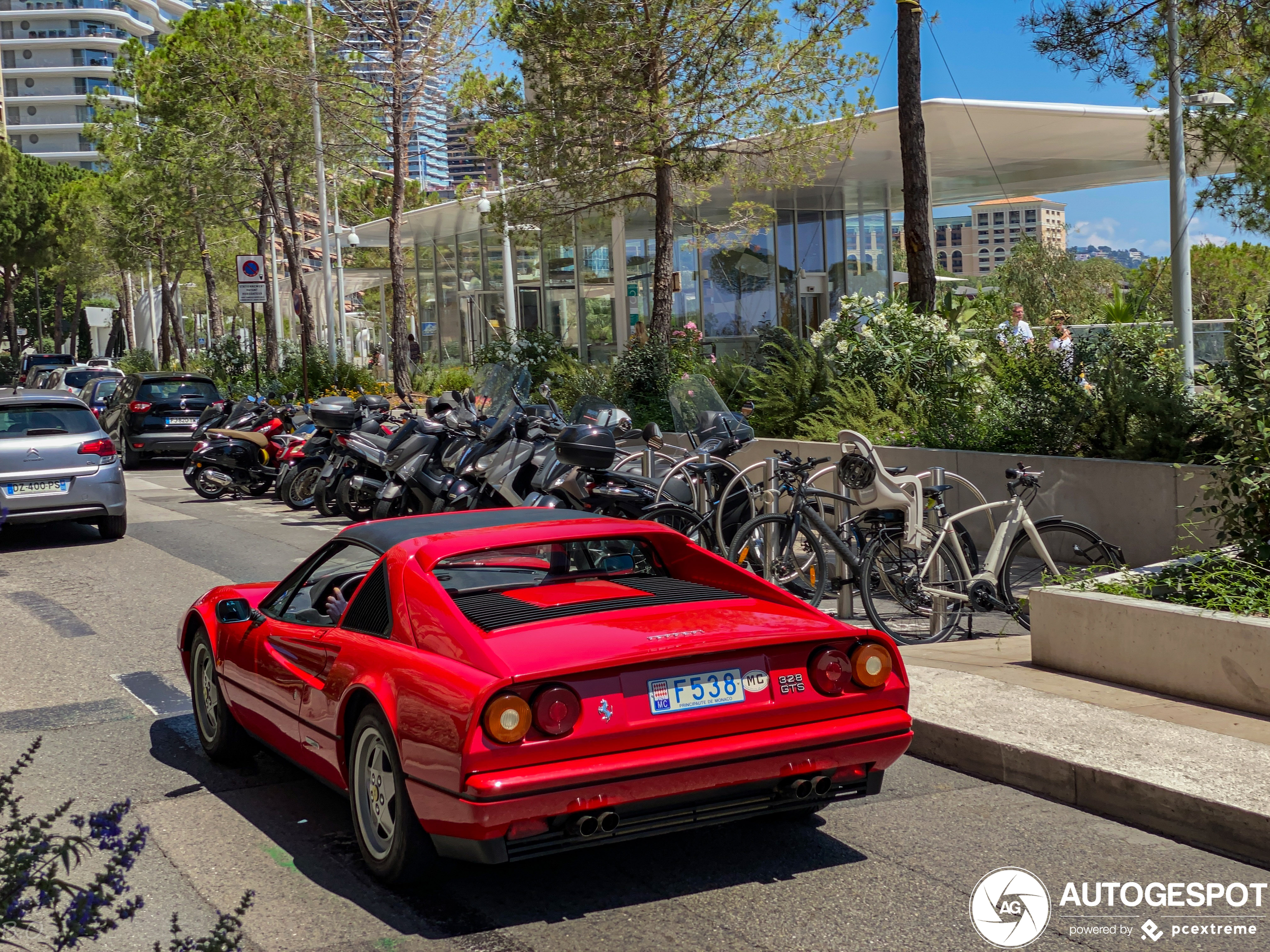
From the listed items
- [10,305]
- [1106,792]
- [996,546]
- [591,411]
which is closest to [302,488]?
[591,411]

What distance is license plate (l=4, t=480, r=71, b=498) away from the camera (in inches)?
540

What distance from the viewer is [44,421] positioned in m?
14.3

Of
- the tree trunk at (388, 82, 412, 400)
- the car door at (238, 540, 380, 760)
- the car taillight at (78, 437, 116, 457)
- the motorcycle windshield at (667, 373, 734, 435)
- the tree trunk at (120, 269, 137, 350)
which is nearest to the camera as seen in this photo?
the car door at (238, 540, 380, 760)

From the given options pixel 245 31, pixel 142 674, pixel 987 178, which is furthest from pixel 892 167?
pixel 142 674

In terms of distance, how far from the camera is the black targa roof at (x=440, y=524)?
17.3 feet

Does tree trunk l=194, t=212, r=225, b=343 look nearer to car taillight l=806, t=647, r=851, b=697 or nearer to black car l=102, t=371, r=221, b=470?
black car l=102, t=371, r=221, b=470

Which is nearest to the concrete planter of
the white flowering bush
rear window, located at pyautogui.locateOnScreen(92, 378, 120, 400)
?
the white flowering bush

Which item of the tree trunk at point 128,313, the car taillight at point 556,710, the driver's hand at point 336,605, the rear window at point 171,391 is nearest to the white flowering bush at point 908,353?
the driver's hand at point 336,605

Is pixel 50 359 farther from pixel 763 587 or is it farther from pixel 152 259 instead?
pixel 763 587

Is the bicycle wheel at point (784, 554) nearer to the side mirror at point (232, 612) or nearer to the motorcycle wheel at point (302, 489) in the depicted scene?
the side mirror at point (232, 612)

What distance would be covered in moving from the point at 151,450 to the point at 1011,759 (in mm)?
21613

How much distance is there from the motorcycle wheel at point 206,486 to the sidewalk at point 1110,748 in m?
13.8

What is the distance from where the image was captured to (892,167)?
92.6ft

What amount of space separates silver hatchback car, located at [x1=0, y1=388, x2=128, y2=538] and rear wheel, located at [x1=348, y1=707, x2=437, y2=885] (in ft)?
34.4
